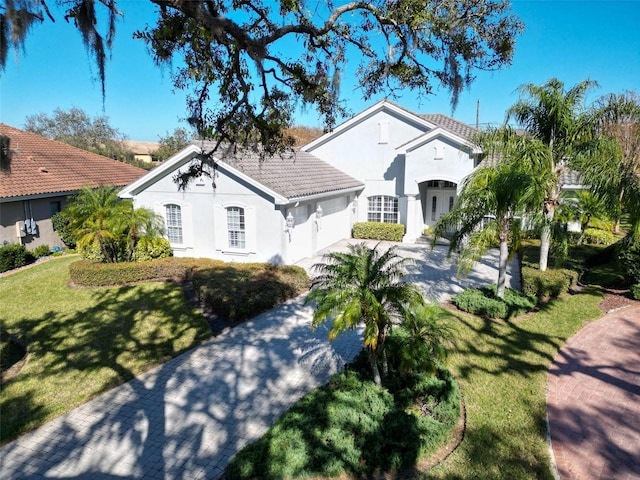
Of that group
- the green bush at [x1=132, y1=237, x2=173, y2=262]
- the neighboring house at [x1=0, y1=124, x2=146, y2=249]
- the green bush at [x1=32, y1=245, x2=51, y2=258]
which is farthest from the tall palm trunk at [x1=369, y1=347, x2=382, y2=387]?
the green bush at [x1=32, y1=245, x2=51, y2=258]

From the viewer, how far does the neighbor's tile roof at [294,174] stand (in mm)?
15635

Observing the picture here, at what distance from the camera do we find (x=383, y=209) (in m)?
22.8

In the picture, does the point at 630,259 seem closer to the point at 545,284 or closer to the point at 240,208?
the point at 545,284

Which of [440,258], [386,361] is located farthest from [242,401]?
[440,258]

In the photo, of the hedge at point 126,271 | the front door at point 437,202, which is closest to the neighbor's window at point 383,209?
the front door at point 437,202

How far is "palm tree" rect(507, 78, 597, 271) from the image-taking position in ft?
40.4

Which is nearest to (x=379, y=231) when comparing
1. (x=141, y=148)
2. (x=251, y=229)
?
(x=251, y=229)

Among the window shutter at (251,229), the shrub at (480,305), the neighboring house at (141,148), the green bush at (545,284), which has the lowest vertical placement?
the shrub at (480,305)

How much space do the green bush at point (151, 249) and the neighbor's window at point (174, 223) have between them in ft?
1.95

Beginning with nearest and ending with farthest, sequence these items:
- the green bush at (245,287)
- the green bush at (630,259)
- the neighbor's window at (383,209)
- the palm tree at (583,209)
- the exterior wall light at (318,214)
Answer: the green bush at (245,287)
the green bush at (630,259)
the palm tree at (583,209)
the exterior wall light at (318,214)
the neighbor's window at (383,209)

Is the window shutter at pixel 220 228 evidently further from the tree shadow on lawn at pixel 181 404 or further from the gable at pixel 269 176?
the tree shadow on lawn at pixel 181 404

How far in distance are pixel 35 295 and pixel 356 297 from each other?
1243 cm

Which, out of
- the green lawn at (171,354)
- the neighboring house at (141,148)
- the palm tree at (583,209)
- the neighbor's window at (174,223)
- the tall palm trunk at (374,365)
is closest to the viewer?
the green lawn at (171,354)

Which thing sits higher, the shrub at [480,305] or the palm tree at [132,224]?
the palm tree at [132,224]
